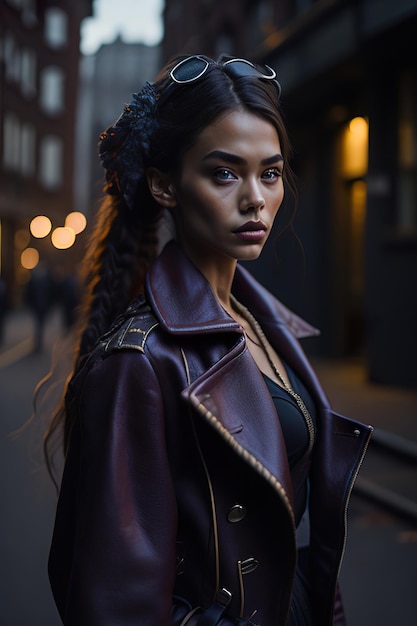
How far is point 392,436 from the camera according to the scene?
7.76 meters

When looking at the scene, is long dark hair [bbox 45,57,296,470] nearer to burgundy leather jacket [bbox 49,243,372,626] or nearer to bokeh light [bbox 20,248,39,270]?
burgundy leather jacket [bbox 49,243,372,626]

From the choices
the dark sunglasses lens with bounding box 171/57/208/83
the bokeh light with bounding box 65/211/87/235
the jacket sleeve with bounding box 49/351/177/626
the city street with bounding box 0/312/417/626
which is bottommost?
the city street with bounding box 0/312/417/626

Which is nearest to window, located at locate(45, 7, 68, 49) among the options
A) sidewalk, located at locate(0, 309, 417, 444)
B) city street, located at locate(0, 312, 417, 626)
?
sidewalk, located at locate(0, 309, 417, 444)

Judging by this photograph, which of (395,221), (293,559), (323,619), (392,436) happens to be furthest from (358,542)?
(395,221)

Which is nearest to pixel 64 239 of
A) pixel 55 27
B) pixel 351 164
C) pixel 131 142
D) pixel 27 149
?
pixel 351 164

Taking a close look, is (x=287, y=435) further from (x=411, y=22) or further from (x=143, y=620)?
(x=411, y=22)

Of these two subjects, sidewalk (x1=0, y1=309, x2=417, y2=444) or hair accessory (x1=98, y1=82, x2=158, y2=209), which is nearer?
hair accessory (x1=98, y1=82, x2=158, y2=209)

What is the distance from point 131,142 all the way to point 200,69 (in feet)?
0.76

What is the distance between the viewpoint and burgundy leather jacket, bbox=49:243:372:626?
4.75 ft

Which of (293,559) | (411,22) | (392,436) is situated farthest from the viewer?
(411,22)

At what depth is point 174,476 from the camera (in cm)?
156

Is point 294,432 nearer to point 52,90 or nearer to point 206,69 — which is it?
point 206,69

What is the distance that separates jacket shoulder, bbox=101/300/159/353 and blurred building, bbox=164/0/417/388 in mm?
6993

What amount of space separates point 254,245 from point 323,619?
0.92 m
